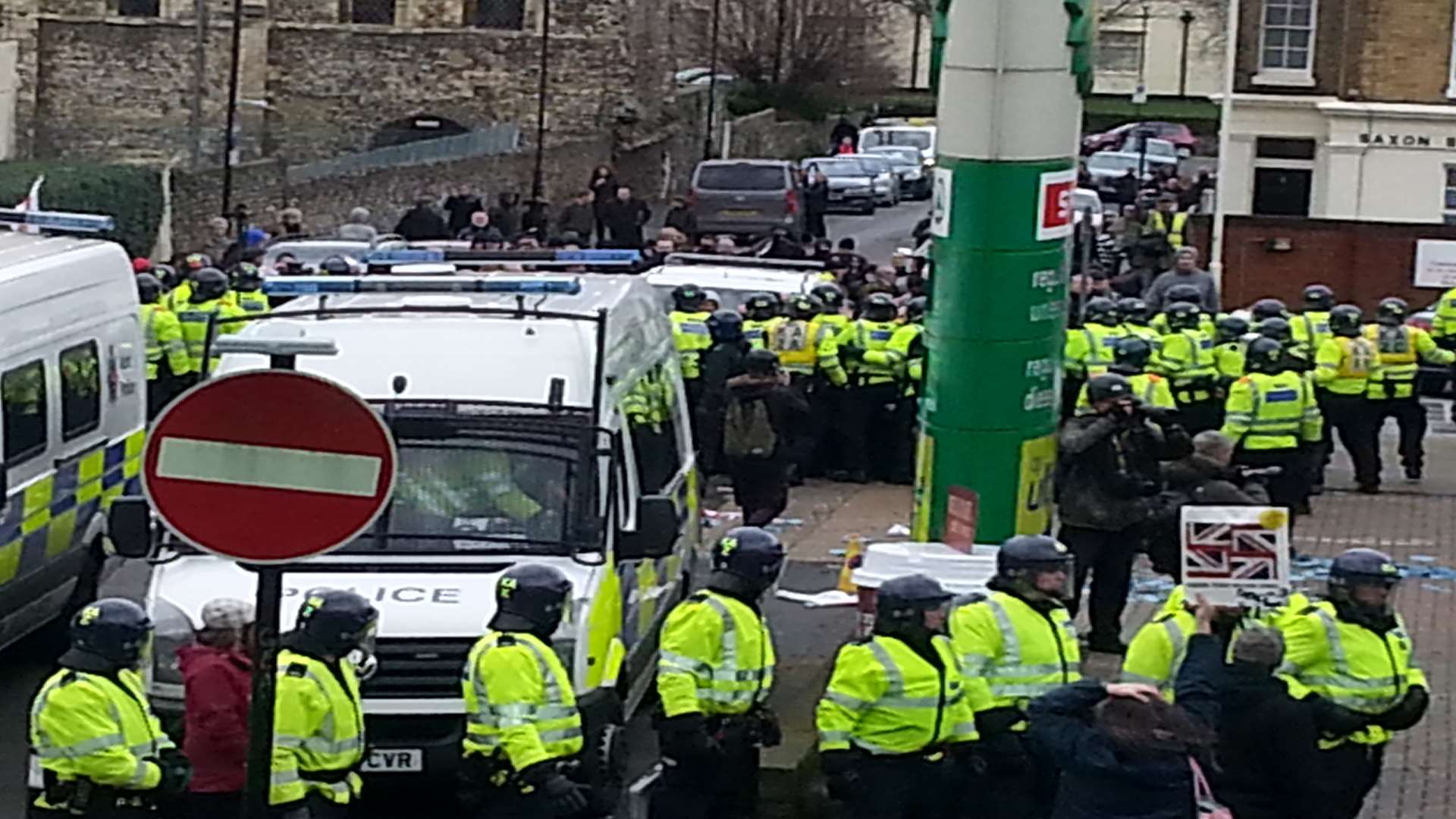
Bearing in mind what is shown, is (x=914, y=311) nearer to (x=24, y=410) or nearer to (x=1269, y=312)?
(x=1269, y=312)

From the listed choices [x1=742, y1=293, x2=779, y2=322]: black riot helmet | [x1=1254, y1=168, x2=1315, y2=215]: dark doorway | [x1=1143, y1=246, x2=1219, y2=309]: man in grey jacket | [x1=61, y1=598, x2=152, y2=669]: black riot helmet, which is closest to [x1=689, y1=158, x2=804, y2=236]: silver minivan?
[x1=1254, y1=168, x2=1315, y2=215]: dark doorway

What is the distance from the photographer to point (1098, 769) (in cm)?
858

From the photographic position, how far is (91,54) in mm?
58719

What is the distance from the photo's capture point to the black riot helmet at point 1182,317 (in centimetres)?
2152

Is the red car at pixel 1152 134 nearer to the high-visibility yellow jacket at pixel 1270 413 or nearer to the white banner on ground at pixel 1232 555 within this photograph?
the high-visibility yellow jacket at pixel 1270 413

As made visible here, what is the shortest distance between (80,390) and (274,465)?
25.7 ft

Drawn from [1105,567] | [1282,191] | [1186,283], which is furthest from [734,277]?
[1282,191]

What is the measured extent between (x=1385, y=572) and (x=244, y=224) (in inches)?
1062

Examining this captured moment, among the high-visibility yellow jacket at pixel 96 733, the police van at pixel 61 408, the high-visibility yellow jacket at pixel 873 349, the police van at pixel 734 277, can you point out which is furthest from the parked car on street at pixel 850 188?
the high-visibility yellow jacket at pixel 96 733

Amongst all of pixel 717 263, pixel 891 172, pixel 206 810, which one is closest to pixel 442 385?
pixel 206 810

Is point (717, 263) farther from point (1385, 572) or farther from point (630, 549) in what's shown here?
point (1385, 572)

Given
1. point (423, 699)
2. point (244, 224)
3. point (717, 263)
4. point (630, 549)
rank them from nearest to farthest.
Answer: point (423, 699), point (630, 549), point (717, 263), point (244, 224)

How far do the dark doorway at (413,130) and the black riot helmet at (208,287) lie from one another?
37458mm

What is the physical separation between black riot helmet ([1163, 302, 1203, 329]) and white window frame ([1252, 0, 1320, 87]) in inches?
902
